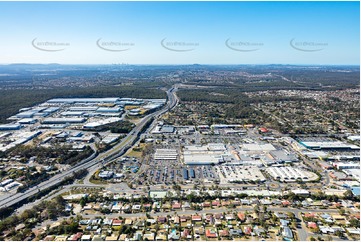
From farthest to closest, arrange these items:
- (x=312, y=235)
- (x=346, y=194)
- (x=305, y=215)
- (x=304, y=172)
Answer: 1. (x=304, y=172)
2. (x=346, y=194)
3. (x=305, y=215)
4. (x=312, y=235)

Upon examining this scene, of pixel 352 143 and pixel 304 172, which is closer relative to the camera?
pixel 304 172

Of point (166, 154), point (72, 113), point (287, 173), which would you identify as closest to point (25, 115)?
point (72, 113)

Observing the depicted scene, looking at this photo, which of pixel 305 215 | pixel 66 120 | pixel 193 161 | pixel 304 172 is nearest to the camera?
pixel 305 215

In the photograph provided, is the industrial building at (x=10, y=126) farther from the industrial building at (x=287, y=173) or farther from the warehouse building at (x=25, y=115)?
the industrial building at (x=287, y=173)

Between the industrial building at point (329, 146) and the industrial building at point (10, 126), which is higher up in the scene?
the industrial building at point (10, 126)

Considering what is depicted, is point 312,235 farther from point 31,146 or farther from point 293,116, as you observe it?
point 293,116

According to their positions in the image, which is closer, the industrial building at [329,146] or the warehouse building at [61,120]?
the industrial building at [329,146]

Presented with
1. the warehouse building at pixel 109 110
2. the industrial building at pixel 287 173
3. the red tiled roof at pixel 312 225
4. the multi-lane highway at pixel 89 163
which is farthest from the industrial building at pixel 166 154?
the warehouse building at pixel 109 110

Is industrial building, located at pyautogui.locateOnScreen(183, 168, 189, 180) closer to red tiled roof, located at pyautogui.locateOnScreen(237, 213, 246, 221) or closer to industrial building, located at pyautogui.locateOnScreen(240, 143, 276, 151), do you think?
red tiled roof, located at pyautogui.locateOnScreen(237, 213, 246, 221)

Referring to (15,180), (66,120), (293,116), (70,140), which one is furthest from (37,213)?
(293,116)

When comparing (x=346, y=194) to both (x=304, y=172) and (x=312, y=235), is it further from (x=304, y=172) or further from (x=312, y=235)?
(x=312, y=235)

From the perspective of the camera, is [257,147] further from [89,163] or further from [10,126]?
[10,126]
